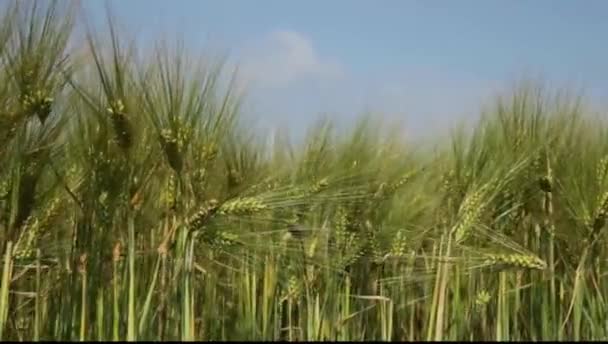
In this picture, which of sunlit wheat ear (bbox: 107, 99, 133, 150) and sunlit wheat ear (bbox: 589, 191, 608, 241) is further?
sunlit wheat ear (bbox: 589, 191, 608, 241)

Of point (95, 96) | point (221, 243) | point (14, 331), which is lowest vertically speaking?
point (14, 331)

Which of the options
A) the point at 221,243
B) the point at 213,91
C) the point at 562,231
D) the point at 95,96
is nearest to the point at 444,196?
the point at 562,231

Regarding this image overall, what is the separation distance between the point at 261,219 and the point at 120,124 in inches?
17.7

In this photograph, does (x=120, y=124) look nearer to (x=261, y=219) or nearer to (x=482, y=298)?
(x=261, y=219)

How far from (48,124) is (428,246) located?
146cm

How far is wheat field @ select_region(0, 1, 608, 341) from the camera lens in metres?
1.97

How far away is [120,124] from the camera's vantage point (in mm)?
1942

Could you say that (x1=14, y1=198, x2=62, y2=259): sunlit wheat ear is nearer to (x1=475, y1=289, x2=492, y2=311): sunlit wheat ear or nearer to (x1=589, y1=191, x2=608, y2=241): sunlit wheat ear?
(x1=475, y1=289, x2=492, y2=311): sunlit wheat ear

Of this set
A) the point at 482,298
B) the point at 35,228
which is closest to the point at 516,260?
the point at 482,298

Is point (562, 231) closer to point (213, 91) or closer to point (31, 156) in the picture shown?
point (213, 91)

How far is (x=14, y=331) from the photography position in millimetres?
2354

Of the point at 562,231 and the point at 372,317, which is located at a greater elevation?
the point at 562,231

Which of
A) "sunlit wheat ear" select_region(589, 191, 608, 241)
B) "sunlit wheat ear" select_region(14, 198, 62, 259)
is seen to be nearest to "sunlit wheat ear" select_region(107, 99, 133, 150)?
"sunlit wheat ear" select_region(14, 198, 62, 259)

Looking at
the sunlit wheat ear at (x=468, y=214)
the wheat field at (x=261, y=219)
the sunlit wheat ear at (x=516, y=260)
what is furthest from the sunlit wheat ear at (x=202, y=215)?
the sunlit wheat ear at (x=516, y=260)
